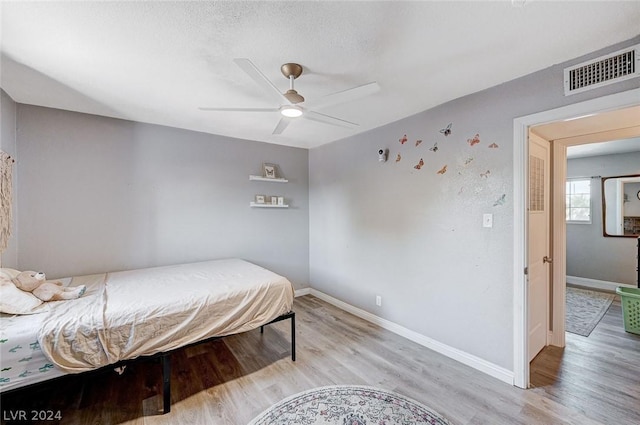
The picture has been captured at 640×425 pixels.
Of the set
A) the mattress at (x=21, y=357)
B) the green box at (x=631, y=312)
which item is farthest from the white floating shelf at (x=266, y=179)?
the green box at (x=631, y=312)

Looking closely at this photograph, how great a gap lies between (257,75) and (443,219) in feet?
6.92

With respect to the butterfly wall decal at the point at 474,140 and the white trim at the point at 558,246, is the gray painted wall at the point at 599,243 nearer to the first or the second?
the white trim at the point at 558,246

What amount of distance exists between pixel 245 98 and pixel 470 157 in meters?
2.14

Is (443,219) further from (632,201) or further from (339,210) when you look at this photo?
(632,201)

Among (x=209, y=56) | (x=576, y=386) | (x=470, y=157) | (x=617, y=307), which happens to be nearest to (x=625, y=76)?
(x=470, y=157)

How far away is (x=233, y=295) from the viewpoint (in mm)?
2268

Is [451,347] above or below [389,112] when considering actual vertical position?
below

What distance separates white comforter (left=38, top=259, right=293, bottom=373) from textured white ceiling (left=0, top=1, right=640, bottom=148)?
1727 mm

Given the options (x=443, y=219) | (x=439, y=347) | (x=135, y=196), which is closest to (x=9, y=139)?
(x=135, y=196)

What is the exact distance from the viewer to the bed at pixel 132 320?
1.56 meters

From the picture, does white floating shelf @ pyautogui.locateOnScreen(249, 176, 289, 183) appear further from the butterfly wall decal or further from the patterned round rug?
the patterned round rug

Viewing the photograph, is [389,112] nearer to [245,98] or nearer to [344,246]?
[245,98]

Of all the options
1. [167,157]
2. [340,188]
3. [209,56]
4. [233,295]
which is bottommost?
[233,295]

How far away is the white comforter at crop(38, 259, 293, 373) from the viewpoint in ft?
5.43
